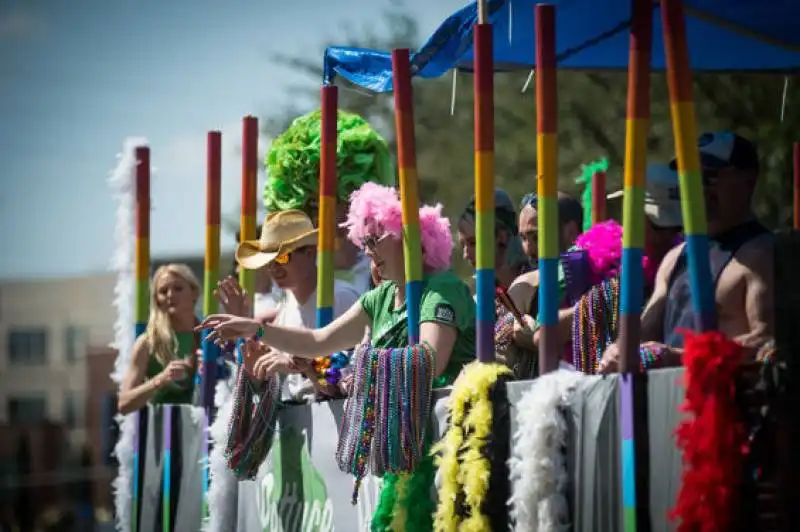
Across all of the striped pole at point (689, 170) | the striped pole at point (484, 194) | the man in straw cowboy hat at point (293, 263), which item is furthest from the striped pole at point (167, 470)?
the striped pole at point (689, 170)

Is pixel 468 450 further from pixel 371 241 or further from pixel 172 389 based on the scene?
pixel 172 389

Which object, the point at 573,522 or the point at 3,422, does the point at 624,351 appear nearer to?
the point at 573,522

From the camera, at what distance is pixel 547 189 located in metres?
5.61

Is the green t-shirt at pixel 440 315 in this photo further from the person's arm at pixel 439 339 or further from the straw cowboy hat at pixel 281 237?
the straw cowboy hat at pixel 281 237

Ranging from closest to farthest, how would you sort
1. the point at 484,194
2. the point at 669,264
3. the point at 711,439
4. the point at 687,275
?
the point at 711,439 → the point at 687,275 → the point at 669,264 → the point at 484,194

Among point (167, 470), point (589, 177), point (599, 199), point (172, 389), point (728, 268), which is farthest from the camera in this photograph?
point (172, 389)

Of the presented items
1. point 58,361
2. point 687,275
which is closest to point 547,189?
point 687,275

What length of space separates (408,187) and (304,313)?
1.58 meters

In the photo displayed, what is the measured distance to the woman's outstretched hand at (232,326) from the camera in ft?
21.2

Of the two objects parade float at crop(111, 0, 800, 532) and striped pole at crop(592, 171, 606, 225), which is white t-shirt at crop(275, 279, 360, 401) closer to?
parade float at crop(111, 0, 800, 532)

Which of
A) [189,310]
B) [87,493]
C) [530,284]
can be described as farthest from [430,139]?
[530,284]

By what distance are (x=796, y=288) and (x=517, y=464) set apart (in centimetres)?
125

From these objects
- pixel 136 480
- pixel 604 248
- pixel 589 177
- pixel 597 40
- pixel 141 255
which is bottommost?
pixel 136 480

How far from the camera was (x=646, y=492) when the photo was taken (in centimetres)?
474
